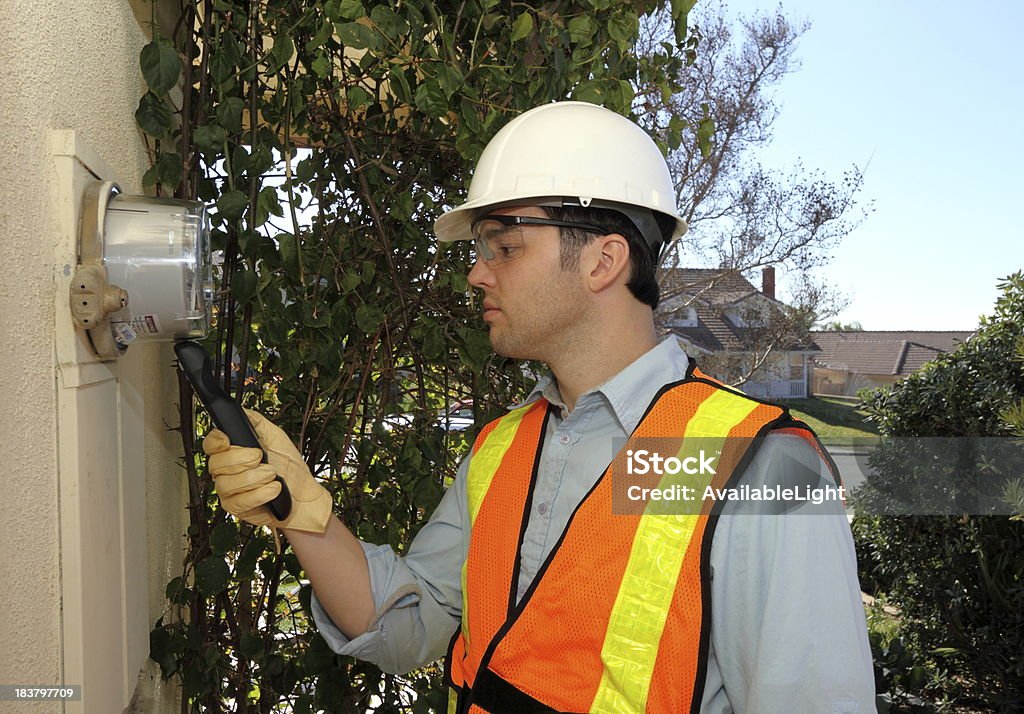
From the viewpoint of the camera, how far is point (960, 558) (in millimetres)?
4094

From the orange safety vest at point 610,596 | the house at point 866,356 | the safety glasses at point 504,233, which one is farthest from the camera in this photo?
the house at point 866,356

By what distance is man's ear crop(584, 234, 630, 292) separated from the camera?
1.50 meters

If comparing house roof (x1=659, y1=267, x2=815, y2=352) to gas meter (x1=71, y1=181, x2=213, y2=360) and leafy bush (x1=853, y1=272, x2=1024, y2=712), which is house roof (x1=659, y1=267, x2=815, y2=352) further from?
gas meter (x1=71, y1=181, x2=213, y2=360)

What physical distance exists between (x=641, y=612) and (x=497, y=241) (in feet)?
2.27

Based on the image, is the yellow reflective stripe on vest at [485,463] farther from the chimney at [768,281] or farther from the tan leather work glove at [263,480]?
the chimney at [768,281]

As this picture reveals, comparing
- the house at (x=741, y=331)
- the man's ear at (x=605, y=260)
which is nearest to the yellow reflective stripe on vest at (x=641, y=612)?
the man's ear at (x=605, y=260)

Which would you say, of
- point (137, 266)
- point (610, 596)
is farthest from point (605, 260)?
point (137, 266)

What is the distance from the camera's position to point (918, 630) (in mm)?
4344

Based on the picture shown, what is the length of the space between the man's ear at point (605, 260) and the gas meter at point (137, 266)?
0.66 meters

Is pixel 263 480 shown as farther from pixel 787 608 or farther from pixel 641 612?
pixel 787 608

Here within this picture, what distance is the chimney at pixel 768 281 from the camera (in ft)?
32.1

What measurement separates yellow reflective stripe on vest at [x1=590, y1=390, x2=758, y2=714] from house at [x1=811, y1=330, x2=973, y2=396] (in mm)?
A: 3941

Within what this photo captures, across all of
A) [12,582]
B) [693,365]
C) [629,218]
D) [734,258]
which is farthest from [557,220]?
[734,258]

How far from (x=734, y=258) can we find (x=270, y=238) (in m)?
8.52
